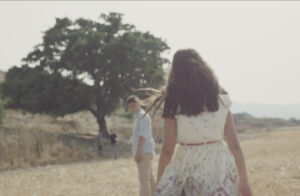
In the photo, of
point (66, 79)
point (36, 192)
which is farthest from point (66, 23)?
point (36, 192)

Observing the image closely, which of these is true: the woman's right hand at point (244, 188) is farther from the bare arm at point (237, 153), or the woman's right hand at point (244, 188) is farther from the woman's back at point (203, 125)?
the woman's back at point (203, 125)

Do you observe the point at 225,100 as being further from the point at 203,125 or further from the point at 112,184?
the point at 112,184

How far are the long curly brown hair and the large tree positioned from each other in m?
22.8

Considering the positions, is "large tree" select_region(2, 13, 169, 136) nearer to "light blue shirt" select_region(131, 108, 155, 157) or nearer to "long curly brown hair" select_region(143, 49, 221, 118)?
"light blue shirt" select_region(131, 108, 155, 157)

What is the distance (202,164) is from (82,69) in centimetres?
→ 2491

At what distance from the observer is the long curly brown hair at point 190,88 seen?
2861mm

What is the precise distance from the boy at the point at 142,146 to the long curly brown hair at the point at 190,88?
324cm

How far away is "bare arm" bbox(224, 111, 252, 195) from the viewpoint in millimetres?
2963

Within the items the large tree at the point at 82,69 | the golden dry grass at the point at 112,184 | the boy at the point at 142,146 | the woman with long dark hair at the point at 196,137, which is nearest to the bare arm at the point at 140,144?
the boy at the point at 142,146

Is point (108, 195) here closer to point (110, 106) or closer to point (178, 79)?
point (178, 79)

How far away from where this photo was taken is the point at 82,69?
1071 inches

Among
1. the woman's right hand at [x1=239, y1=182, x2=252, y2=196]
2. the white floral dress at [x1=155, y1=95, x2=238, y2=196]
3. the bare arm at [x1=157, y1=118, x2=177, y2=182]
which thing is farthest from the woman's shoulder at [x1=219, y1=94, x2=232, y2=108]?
the woman's right hand at [x1=239, y1=182, x2=252, y2=196]

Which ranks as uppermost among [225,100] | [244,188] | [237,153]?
[225,100]

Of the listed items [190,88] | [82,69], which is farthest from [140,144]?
[82,69]
